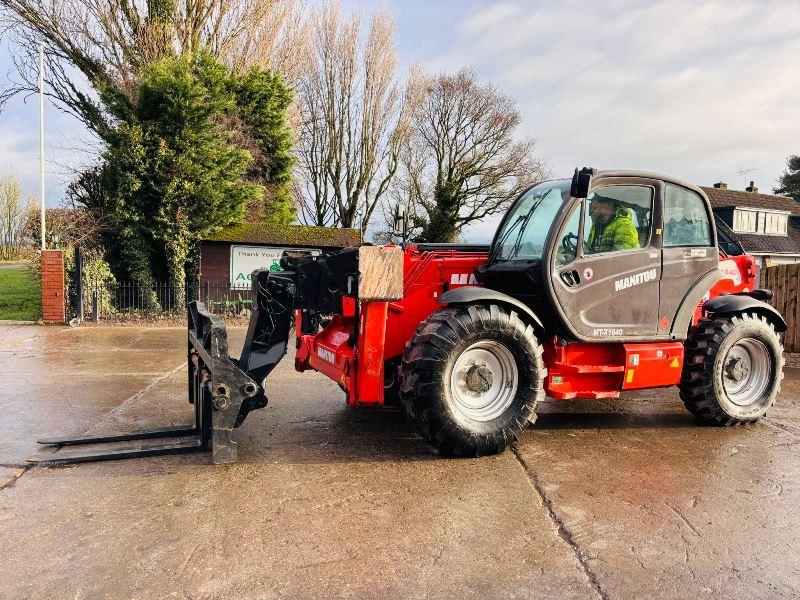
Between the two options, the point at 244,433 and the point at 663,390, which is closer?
the point at 244,433

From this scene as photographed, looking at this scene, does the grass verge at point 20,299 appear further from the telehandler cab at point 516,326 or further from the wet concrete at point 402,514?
the telehandler cab at point 516,326

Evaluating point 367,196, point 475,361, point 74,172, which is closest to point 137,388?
point 475,361

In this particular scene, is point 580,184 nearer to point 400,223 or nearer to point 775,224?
point 400,223

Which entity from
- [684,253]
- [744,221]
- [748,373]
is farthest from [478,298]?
[744,221]

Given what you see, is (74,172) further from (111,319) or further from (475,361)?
(475,361)

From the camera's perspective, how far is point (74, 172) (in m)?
16.2

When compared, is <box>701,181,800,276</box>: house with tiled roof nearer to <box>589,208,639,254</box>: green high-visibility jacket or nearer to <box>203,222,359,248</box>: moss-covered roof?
<box>203,222,359,248</box>: moss-covered roof

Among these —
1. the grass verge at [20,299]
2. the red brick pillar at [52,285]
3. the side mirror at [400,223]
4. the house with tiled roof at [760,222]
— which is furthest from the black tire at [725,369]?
the house with tiled roof at [760,222]

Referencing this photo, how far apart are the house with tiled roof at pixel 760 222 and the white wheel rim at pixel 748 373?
28.8 metres

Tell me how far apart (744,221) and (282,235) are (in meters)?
29.4

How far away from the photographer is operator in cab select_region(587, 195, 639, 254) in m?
4.99

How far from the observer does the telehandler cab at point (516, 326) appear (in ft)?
14.5

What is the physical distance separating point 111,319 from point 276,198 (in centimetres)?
698

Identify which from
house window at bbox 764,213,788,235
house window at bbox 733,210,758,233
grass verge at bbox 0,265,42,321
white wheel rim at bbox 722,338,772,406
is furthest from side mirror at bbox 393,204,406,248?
house window at bbox 764,213,788,235
